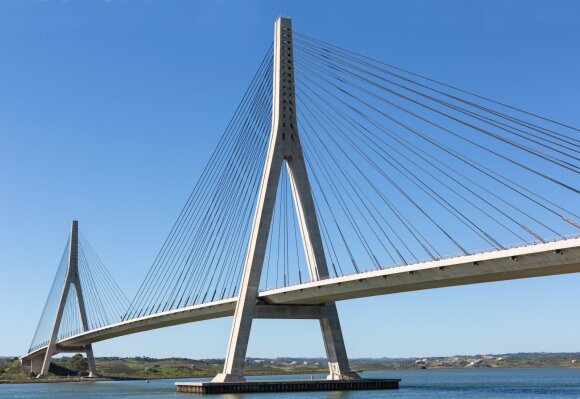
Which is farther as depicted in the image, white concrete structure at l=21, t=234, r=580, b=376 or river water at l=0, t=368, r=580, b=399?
river water at l=0, t=368, r=580, b=399

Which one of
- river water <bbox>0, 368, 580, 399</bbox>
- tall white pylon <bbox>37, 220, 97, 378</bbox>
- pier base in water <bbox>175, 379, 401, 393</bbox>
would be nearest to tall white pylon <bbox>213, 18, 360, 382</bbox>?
pier base in water <bbox>175, 379, 401, 393</bbox>

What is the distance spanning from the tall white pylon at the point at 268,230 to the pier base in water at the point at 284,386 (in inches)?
28.0

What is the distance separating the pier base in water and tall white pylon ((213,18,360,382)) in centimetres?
71

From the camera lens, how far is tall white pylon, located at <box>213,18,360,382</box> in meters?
52.8

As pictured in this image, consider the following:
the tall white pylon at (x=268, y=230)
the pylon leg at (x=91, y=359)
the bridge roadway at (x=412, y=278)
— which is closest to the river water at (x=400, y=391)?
the tall white pylon at (x=268, y=230)

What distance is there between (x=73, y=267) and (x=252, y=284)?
62694 mm

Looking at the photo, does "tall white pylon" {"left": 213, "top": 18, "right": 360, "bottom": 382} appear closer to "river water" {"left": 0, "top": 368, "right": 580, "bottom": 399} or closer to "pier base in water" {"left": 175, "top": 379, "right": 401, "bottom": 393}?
"pier base in water" {"left": 175, "top": 379, "right": 401, "bottom": 393}

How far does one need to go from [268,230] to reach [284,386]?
10.9 m

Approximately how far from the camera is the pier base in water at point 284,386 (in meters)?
51.8

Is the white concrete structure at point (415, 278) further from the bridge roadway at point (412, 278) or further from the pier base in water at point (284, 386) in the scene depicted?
the pier base in water at point (284, 386)

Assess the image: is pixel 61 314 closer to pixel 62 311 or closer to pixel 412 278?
pixel 62 311

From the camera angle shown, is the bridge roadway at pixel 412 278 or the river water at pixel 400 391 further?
the river water at pixel 400 391

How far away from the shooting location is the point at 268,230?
174 feet

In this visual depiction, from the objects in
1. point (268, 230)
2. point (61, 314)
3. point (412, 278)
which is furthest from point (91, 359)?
point (412, 278)
